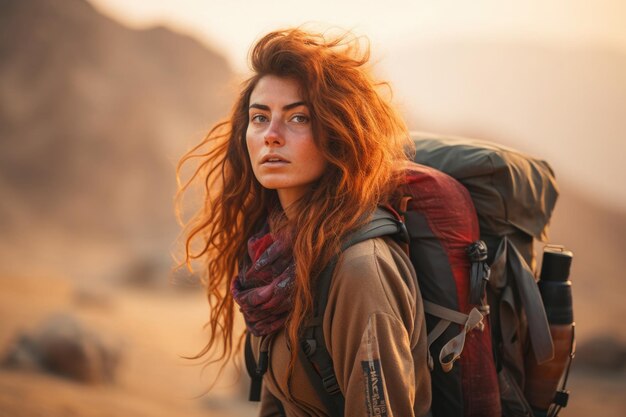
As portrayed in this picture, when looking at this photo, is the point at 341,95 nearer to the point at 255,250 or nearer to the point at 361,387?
the point at 255,250

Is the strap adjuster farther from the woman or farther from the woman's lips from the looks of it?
the woman's lips

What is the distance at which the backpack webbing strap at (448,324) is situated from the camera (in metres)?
1.77

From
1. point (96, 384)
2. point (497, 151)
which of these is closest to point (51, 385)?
point (96, 384)

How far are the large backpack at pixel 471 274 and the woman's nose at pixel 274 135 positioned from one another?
467 millimetres

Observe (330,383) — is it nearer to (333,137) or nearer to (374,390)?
(374,390)

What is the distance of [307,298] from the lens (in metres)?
1.72

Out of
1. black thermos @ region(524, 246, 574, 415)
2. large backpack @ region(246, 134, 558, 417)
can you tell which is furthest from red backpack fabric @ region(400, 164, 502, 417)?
black thermos @ region(524, 246, 574, 415)

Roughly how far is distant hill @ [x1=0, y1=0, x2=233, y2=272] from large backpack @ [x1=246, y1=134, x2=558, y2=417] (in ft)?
43.4

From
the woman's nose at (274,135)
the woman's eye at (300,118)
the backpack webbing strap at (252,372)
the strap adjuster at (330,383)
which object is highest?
the woman's eye at (300,118)

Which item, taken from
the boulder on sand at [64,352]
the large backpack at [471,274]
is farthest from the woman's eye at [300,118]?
the boulder on sand at [64,352]

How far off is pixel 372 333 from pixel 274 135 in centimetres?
82

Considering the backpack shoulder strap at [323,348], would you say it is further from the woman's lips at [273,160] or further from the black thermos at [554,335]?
the black thermos at [554,335]

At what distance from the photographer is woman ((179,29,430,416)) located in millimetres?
1610

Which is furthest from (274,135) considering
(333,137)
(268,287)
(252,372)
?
(252,372)
